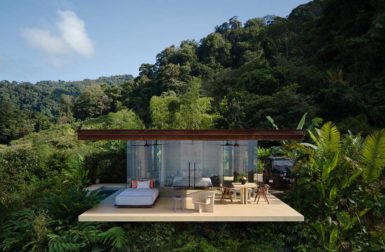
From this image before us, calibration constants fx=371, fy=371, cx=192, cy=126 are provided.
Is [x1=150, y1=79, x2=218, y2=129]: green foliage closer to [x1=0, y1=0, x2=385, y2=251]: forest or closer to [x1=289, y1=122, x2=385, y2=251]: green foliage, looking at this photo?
[x1=0, y1=0, x2=385, y2=251]: forest

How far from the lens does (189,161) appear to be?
11.9m

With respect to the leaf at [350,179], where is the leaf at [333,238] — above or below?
below

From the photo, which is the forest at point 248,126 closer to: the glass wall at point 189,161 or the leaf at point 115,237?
the leaf at point 115,237

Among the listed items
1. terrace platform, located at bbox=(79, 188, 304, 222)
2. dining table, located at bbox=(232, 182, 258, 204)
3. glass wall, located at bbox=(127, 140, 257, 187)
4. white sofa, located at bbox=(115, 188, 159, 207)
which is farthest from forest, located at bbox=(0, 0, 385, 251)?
glass wall, located at bbox=(127, 140, 257, 187)

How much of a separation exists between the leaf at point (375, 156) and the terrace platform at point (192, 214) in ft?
7.84

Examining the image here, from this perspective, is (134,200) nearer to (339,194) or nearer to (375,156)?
(339,194)

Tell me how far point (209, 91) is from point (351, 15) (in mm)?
12644

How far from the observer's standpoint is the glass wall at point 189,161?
11633 millimetres

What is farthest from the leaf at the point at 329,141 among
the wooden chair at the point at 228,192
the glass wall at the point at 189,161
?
the wooden chair at the point at 228,192

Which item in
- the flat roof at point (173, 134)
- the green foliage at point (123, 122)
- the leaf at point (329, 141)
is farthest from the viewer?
the green foliage at point (123, 122)

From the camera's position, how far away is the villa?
9039 mm

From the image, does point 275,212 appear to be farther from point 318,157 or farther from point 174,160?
point 174,160

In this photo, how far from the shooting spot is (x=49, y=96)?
6003 cm

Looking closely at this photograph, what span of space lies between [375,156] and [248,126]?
15291 mm
